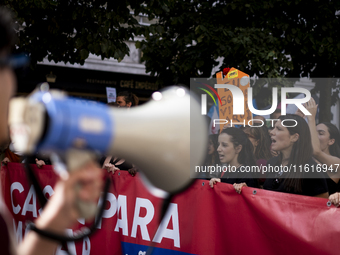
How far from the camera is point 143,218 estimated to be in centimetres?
320

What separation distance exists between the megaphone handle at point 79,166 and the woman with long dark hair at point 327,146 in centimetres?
293

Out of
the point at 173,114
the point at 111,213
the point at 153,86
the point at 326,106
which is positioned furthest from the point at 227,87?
the point at 153,86

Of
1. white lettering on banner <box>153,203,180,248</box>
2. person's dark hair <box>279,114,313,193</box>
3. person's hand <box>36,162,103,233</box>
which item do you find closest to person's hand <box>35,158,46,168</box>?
white lettering on banner <box>153,203,180,248</box>

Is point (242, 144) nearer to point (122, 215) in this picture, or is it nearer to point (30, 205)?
point (122, 215)

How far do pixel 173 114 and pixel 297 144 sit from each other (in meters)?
2.40

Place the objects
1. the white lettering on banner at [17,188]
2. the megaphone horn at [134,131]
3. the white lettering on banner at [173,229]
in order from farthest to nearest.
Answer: the white lettering on banner at [17,188]
the white lettering on banner at [173,229]
the megaphone horn at [134,131]

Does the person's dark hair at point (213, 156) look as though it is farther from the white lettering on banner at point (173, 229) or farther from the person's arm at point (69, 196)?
the person's arm at point (69, 196)

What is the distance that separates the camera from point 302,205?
2430 millimetres

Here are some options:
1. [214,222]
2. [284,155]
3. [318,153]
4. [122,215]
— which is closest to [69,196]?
[214,222]

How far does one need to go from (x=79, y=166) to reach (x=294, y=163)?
2565 mm

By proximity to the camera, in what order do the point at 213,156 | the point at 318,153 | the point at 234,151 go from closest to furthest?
the point at 318,153 < the point at 234,151 < the point at 213,156

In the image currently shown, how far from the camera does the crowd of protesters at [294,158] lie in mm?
2838

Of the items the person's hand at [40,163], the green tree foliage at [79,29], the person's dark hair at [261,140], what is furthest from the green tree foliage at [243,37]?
the person's hand at [40,163]

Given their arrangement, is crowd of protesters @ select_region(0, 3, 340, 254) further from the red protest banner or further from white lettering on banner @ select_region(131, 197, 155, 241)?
white lettering on banner @ select_region(131, 197, 155, 241)
